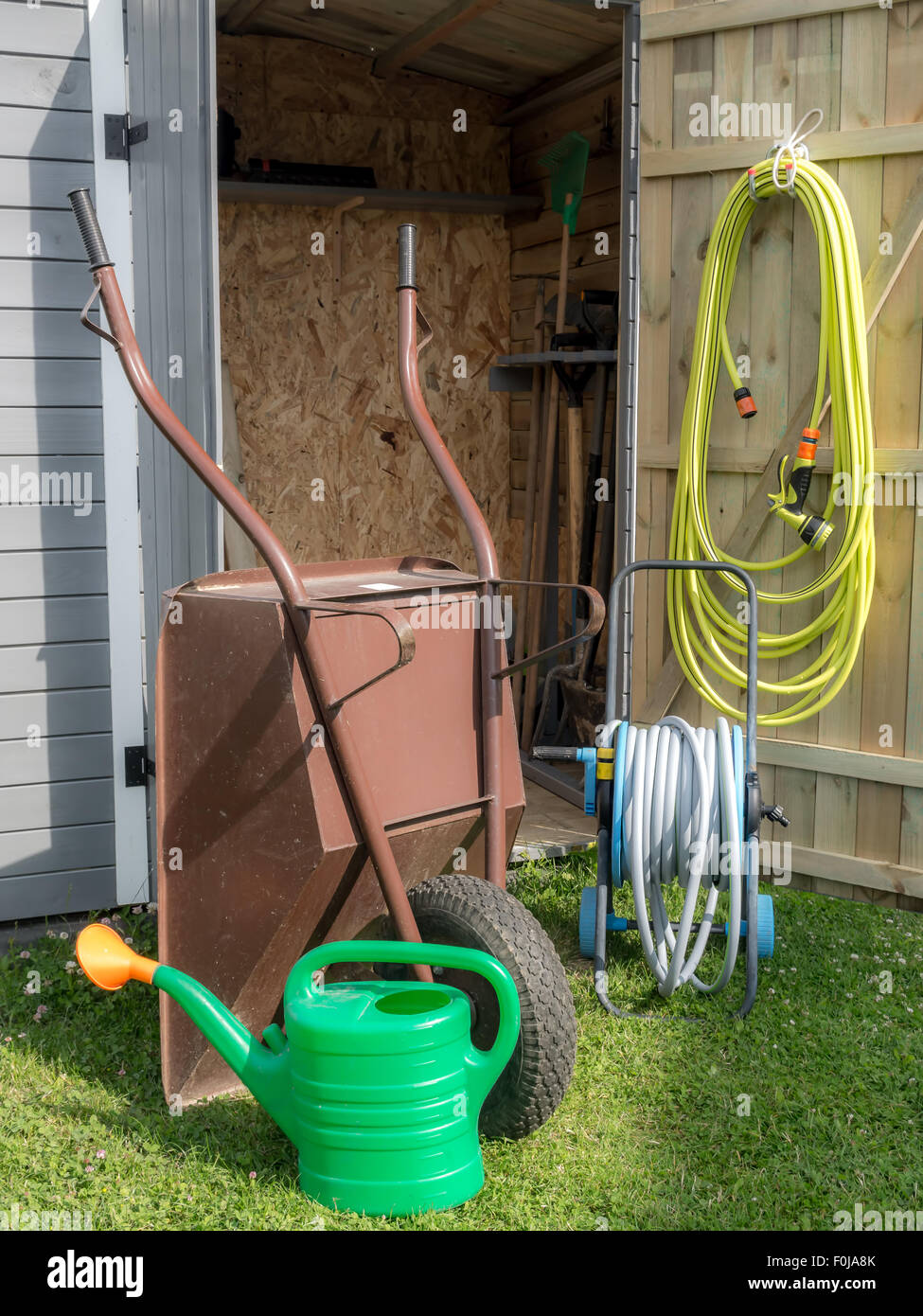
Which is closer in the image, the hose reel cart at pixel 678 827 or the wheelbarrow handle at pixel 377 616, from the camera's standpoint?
the wheelbarrow handle at pixel 377 616

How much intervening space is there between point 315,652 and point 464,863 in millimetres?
698

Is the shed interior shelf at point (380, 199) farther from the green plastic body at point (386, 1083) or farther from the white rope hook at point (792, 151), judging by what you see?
the green plastic body at point (386, 1083)

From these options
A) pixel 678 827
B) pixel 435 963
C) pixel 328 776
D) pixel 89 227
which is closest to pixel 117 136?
pixel 89 227

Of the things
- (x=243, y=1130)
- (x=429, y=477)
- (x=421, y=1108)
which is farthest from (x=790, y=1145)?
(x=429, y=477)

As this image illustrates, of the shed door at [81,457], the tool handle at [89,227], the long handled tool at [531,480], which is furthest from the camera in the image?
the long handled tool at [531,480]

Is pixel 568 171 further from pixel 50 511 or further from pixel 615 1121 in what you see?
pixel 615 1121

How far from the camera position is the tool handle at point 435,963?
2176 mm

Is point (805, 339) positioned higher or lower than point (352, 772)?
higher

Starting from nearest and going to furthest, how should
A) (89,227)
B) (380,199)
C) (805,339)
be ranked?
(89,227) < (805,339) < (380,199)

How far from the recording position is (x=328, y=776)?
2.34 m

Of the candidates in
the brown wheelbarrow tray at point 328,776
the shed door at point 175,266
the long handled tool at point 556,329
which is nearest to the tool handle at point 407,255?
the brown wheelbarrow tray at point 328,776

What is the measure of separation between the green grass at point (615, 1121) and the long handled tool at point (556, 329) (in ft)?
7.07

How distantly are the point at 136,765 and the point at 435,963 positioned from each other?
1.60m

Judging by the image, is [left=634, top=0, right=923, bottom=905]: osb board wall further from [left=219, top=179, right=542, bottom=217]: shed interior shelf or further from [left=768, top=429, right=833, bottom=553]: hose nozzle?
[left=219, top=179, right=542, bottom=217]: shed interior shelf
